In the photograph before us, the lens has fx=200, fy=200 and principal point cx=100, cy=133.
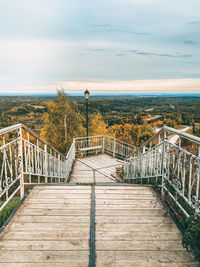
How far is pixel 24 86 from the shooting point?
6241cm

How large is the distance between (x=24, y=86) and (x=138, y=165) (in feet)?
207

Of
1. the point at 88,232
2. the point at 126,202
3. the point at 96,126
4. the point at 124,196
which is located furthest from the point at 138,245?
the point at 96,126

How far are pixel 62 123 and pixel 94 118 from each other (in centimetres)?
1224

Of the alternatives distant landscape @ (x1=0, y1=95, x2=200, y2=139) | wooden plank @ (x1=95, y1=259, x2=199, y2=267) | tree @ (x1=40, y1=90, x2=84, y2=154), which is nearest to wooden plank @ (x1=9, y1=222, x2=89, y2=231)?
wooden plank @ (x1=95, y1=259, x2=199, y2=267)

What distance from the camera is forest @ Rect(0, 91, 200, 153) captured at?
20.8 m

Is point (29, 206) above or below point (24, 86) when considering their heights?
below

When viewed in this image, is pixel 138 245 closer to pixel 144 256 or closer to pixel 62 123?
pixel 144 256

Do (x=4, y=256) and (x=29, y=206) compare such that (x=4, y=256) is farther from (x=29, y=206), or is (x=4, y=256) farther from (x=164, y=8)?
(x=164, y=8)

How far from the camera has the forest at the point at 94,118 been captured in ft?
68.3

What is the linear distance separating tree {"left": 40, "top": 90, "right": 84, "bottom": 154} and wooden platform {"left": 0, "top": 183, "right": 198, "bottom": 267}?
671 inches

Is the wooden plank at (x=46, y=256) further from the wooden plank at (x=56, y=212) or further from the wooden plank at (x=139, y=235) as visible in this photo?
the wooden plank at (x=56, y=212)

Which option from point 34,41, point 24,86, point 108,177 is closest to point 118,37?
point 34,41

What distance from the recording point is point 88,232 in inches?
104

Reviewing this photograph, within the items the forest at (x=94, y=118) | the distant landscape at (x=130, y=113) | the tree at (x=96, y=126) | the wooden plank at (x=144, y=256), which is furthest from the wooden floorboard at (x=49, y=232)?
the distant landscape at (x=130, y=113)
